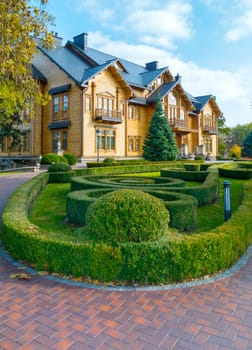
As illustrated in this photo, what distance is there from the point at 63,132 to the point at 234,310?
2671 centimetres

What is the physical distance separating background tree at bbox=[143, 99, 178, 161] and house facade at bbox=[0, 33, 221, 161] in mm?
2832

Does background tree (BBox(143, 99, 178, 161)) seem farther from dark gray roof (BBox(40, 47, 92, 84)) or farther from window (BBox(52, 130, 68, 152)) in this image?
dark gray roof (BBox(40, 47, 92, 84))

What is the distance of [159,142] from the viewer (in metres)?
29.0

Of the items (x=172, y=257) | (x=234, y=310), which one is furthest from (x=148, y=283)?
A: (x=234, y=310)

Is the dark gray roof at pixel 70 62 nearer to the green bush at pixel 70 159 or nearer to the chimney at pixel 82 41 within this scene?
the chimney at pixel 82 41

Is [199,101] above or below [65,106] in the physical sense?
above

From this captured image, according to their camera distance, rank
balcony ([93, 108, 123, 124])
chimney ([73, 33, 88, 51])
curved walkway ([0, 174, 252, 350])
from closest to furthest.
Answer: curved walkway ([0, 174, 252, 350]), balcony ([93, 108, 123, 124]), chimney ([73, 33, 88, 51])

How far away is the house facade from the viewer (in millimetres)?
27172

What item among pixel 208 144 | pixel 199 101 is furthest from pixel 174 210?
pixel 208 144

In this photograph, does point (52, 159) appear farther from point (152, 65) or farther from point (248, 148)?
point (248, 148)

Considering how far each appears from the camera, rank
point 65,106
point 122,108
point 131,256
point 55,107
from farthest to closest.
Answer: point 122,108 < point 55,107 < point 65,106 < point 131,256

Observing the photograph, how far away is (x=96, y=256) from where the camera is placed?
13.6ft

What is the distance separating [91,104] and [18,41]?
1951 centimetres

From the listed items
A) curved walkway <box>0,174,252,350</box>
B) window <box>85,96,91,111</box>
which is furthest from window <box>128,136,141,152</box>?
curved walkway <box>0,174,252,350</box>
